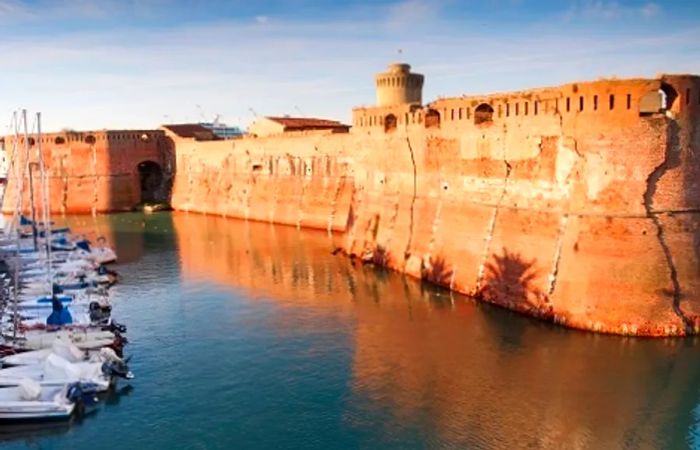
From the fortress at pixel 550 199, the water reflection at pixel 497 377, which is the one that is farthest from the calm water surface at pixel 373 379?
the fortress at pixel 550 199

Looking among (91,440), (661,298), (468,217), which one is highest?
(468,217)

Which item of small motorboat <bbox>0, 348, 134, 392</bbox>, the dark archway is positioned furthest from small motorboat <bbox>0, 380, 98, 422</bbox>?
the dark archway

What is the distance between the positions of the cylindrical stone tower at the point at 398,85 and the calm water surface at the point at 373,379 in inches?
936

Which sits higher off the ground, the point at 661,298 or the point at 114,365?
the point at 661,298

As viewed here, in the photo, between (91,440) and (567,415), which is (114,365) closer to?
(91,440)

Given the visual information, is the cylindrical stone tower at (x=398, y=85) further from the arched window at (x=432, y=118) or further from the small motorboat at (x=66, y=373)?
the small motorboat at (x=66, y=373)

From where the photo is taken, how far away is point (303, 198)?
→ 53438 mm

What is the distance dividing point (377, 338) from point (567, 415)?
8.47m

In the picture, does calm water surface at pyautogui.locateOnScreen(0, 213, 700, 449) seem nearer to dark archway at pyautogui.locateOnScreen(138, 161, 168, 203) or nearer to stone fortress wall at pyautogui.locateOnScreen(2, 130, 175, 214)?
stone fortress wall at pyautogui.locateOnScreen(2, 130, 175, 214)

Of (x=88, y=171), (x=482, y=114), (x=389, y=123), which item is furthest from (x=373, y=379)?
(x=88, y=171)

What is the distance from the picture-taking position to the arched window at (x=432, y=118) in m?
34.2

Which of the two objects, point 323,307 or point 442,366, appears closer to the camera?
point 442,366

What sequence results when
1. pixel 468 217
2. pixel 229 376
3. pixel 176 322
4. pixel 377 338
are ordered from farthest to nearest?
pixel 468 217, pixel 176 322, pixel 377 338, pixel 229 376

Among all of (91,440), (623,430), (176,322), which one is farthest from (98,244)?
(623,430)
